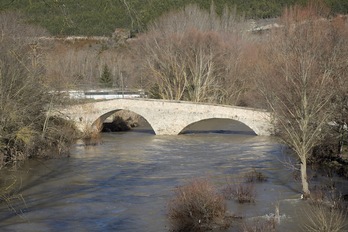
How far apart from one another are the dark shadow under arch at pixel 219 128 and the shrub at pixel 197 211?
15.7m

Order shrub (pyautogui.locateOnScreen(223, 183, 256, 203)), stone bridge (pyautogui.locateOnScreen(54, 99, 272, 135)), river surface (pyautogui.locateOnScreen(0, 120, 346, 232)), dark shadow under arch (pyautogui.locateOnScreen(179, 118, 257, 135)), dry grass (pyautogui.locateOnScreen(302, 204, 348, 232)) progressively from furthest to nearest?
dark shadow under arch (pyautogui.locateOnScreen(179, 118, 257, 135)), stone bridge (pyautogui.locateOnScreen(54, 99, 272, 135)), shrub (pyautogui.locateOnScreen(223, 183, 256, 203)), river surface (pyautogui.locateOnScreen(0, 120, 346, 232)), dry grass (pyautogui.locateOnScreen(302, 204, 348, 232))

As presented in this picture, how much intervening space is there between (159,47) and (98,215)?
22.4 m

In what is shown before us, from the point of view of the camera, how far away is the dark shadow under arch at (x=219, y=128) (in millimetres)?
28125

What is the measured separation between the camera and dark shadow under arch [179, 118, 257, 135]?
92.3 ft

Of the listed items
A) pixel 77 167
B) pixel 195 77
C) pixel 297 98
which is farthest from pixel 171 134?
pixel 297 98

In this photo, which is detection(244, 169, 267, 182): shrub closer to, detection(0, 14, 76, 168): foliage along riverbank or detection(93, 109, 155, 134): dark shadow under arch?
detection(0, 14, 76, 168): foliage along riverbank

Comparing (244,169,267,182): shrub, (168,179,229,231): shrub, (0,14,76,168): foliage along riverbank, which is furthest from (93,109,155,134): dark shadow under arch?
(168,179,229,231): shrub

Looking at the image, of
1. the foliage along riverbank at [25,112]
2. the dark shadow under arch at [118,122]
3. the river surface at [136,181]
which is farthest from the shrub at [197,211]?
the dark shadow under arch at [118,122]

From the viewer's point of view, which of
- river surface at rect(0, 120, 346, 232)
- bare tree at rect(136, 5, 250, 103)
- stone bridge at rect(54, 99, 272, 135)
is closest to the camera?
river surface at rect(0, 120, 346, 232)

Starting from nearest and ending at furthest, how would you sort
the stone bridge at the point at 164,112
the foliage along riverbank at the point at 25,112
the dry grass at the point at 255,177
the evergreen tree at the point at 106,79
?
the dry grass at the point at 255,177 → the foliage along riverbank at the point at 25,112 → the stone bridge at the point at 164,112 → the evergreen tree at the point at 106,79

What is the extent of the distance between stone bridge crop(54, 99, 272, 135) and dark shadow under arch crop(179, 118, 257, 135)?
96 centimetres

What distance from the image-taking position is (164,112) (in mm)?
27641

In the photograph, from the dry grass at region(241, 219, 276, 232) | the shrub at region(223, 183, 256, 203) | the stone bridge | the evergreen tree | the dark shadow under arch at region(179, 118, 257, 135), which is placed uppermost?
the evergreen tree

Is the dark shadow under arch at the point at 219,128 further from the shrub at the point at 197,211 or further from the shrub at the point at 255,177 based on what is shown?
the shrub at the point at 197,211
